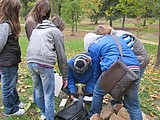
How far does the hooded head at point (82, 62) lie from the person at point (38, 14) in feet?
2.78

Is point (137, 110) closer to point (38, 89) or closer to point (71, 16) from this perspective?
point (38, 89)

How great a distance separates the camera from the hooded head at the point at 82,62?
3.67 meters

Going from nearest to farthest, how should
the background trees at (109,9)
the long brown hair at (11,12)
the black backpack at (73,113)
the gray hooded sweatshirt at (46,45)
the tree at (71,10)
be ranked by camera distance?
the gray hooded sweatshirt at (46,45)
the long brown hair at (11,12)
the black backpack at (73,113)
the background trees at (109,9)
the tree at (71,10)

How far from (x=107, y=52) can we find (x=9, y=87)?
4.72 ft

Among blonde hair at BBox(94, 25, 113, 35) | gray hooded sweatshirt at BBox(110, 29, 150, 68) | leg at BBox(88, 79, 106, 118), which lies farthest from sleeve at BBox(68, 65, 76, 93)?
gray hooded sweatshirt at BBox(110, 29, 150, 68)

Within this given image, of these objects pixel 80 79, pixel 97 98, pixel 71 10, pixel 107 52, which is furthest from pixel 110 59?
pixel 71 10

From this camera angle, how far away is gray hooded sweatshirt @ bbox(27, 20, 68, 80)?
2.71 meters

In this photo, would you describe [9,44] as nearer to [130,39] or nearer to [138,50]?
[130,39]

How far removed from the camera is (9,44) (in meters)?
3.05

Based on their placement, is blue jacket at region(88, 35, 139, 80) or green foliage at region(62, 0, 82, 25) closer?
blue jacket at region(88, 35, 139, 80)

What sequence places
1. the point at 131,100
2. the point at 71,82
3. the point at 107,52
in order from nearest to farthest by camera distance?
the point at 107,52, the point at 131,100, the point at 71,82

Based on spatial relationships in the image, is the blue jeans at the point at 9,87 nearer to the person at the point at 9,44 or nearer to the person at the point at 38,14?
the person at the point at 9,44

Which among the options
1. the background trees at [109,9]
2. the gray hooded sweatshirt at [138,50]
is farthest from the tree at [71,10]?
the gray hooded sweatshirt at [138,50]

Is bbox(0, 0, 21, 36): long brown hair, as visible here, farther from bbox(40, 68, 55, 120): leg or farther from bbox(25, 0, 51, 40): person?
bbox(40, 68, 55, 120): leg
